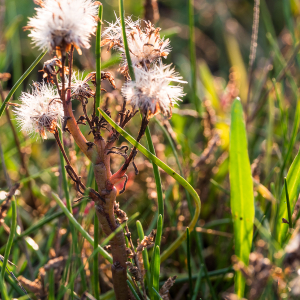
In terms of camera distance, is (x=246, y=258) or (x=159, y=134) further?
(x=159, y=134)

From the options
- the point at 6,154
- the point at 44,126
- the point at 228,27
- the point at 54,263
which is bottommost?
the point at 54,263

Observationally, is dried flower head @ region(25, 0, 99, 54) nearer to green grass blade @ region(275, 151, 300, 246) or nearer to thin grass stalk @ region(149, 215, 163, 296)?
thin grass stalk @ region(149, 215, 163, 296)

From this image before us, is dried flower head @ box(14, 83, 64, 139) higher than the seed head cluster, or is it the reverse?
the seed head cluster

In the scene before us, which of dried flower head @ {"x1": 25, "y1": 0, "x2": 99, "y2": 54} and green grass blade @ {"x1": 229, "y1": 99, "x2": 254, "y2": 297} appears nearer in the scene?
dried flower head @ {"x1": 25, "y1": 0, "x2": 99, "y2": 54}

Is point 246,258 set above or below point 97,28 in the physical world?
below

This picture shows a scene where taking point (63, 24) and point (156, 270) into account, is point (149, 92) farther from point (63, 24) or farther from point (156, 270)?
point (156, 270)

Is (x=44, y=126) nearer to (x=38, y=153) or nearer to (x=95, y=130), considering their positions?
(x=95, y=130)

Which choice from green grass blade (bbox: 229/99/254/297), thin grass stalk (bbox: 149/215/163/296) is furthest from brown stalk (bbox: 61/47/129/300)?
green grass blade (bbox: 229/99/254/297)

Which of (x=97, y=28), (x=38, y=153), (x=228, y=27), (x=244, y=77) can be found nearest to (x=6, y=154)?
(x=38, y=153)
